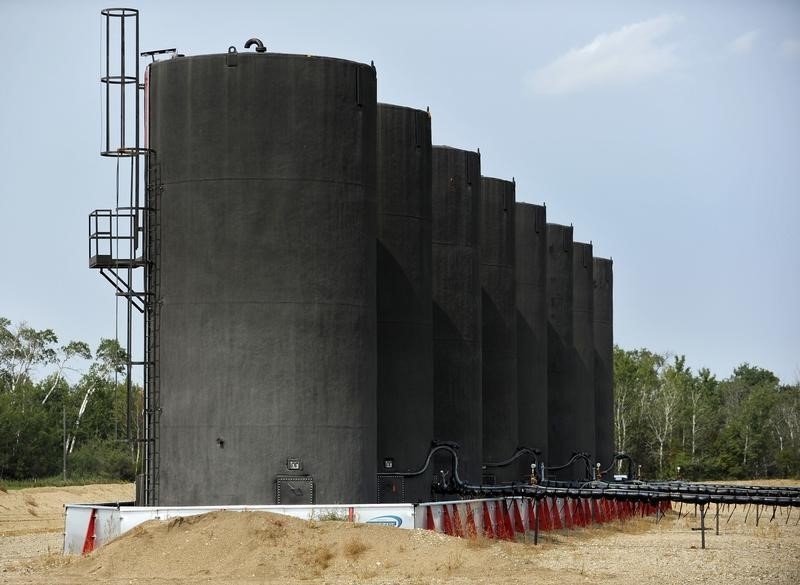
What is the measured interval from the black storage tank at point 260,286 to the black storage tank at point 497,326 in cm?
1664

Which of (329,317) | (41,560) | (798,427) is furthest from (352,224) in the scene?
(798,427)

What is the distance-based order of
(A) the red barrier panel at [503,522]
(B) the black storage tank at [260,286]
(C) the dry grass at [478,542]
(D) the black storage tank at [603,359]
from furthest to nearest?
(D) the black storage tank at [603,359]
(A) the red barrier panel at [503,522]
(B) the black storage tank at [260,286]
(C) the dry grass at [478,542]

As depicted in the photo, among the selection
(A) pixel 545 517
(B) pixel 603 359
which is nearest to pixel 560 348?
(B) pixel 603 359

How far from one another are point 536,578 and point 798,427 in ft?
330

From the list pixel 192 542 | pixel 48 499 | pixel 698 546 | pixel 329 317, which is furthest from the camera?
pixel 48 499

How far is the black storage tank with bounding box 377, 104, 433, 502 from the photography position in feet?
126

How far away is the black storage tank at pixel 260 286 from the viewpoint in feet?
101

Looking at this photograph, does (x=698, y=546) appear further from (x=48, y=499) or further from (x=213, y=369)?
(x=48, y=499)

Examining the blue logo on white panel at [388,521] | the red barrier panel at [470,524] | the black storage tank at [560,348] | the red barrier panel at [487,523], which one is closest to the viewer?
the blue logo on white panel at [388,521]

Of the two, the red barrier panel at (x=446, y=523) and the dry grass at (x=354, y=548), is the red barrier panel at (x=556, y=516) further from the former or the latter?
the dry grass at (x=354, y=548)

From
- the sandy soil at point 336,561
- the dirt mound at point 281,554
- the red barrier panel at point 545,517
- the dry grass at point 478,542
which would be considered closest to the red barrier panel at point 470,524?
the dry grass at point 478,542

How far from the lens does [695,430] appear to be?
113438 millimetres

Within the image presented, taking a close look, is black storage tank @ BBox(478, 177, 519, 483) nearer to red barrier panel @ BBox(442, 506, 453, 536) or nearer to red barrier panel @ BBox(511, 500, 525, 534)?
red barrier panel @ BBox(511, 500, 525, 534)

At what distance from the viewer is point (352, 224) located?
1256 inches
